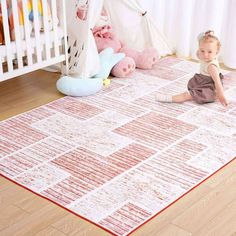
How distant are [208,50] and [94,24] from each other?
2.85 feet

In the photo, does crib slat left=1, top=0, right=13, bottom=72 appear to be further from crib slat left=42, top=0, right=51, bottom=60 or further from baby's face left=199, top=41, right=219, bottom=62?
baby's face left=199, top=41, right=219, bottom=62

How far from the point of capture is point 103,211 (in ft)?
6.54

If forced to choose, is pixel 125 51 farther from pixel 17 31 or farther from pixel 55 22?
pixel 17 31

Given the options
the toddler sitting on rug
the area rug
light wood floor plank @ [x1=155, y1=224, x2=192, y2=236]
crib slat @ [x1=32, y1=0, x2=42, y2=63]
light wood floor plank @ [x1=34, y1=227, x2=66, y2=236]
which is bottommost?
light wood floor plank @ [x1=155, y1=224, x2=192, y2=236]

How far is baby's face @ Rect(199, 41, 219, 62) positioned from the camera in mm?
2918

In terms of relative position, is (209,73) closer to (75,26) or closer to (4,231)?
Answer: (75,26)

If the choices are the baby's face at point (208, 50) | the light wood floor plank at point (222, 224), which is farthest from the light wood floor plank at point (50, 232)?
the baby's face at point (208, 50)

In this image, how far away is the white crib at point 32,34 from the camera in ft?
9.47

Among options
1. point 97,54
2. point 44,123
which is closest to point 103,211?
point 44,123

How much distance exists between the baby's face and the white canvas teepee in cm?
73

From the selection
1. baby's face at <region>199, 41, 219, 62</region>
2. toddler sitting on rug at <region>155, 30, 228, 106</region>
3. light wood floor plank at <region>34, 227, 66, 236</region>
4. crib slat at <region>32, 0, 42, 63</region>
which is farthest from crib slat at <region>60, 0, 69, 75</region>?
light wood floor plank at <region>34, 227, 66, 236</region>

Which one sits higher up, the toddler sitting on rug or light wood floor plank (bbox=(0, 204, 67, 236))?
the toddler sitting on rug

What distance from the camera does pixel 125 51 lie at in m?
3.59

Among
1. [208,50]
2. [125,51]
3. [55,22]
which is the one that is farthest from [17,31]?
[208,50]
